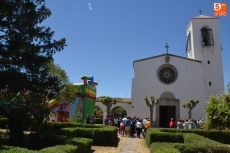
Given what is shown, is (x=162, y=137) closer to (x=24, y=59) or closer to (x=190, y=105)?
(x=24, y=59)

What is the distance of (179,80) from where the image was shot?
3002cm

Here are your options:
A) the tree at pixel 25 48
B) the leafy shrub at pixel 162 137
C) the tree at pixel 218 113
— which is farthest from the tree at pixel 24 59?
the tree at pixel 218 113

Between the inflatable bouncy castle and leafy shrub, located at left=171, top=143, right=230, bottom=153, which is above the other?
the inflatable bouncy castle

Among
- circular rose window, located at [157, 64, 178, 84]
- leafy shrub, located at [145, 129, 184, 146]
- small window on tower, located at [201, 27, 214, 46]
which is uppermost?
small window on tower, located at [201, 27, 214, 46]

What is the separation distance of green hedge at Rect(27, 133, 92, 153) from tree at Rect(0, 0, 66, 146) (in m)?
0.85

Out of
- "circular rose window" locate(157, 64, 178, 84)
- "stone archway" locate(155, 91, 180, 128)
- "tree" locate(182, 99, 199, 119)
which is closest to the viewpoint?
"tree" locate(182, 99, 199, 119)

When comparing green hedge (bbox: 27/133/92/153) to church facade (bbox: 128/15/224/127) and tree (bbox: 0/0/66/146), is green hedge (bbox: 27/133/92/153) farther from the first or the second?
church facade (bbox: 128/15/224/127)

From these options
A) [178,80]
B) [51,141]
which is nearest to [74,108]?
[178,80]

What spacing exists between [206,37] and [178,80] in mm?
6862

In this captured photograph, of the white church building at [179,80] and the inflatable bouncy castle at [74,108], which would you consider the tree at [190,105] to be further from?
the inflatable bouncy castle at [74,108]

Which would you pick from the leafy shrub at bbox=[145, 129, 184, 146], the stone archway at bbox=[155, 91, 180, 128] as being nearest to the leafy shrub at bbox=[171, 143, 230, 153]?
the leafy shrub at bbox=[145, 129, 184, 146]

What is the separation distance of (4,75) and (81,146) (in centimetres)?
523

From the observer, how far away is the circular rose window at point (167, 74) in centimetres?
3025

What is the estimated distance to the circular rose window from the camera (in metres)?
30.2
